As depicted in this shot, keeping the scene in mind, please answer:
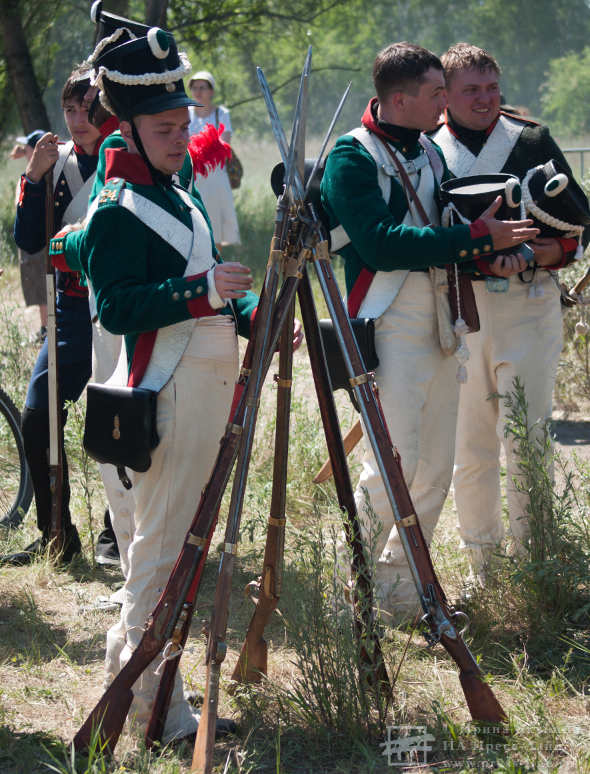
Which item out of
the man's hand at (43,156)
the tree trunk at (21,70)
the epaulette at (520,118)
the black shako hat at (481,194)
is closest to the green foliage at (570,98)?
the tree trunk at (21,70)

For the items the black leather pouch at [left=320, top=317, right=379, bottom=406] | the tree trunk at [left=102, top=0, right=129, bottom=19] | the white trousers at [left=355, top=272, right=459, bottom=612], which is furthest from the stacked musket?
the tree trunk at [left=102, top=0, right=129, bottom=19]

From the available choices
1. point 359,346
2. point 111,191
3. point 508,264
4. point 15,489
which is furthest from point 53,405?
point 508,264

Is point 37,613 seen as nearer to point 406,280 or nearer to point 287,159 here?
point 406,280

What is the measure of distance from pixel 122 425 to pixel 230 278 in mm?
567

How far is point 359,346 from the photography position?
3859 millimetres

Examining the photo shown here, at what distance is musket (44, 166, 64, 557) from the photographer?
4.65 meters

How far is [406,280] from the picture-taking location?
393 cm

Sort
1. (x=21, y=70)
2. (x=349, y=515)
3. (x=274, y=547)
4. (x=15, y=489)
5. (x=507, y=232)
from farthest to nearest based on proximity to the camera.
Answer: (x=21, y=70)
(x=15, y=489)
(x=507, y=232)
(x=274, y=547)
(x=349, y=515)

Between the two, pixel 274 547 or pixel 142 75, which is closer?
pixel 142 75

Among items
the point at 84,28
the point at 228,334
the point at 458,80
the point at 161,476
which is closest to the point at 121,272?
the point at 228,334

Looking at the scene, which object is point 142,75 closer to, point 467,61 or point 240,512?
point 240,512

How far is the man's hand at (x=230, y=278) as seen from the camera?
2.91 metres

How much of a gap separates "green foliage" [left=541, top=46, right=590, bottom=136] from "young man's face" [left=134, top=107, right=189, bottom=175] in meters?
43.7

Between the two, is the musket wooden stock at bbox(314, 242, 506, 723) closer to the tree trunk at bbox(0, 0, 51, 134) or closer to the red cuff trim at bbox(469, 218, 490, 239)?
the red cuff trim at bbox(469, 218, 490, 239)
